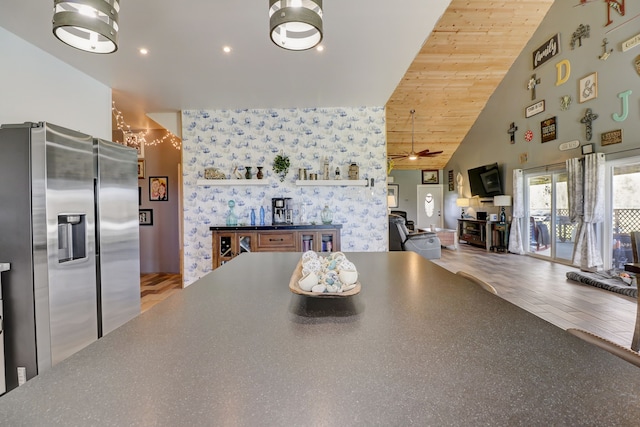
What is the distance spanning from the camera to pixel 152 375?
1.89 ft

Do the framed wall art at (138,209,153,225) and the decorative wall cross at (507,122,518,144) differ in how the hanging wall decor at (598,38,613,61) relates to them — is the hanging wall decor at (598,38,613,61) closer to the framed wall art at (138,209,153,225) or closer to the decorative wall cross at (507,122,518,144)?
the decorative wall cross at (507,122,518,144)

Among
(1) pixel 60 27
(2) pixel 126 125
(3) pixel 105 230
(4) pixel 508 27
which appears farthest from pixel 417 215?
(1) pixel 60 27

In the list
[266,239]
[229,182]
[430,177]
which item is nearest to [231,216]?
[229,182]

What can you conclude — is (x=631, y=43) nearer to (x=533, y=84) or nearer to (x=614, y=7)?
(x=614, y=7)

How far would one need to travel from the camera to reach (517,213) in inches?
273

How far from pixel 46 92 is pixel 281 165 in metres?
2.71

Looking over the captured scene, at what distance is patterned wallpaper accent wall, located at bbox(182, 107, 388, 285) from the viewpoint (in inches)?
185

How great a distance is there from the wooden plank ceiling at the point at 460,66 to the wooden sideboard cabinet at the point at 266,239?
159 inches

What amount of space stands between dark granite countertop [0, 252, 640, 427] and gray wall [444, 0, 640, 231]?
559 cm

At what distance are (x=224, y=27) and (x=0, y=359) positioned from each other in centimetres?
281

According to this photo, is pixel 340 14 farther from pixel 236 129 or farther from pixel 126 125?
pixel 126 125

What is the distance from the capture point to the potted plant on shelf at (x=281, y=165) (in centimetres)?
458

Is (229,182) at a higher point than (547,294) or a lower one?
higher

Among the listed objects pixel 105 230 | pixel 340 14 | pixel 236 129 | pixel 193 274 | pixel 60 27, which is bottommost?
pixel 193 274
